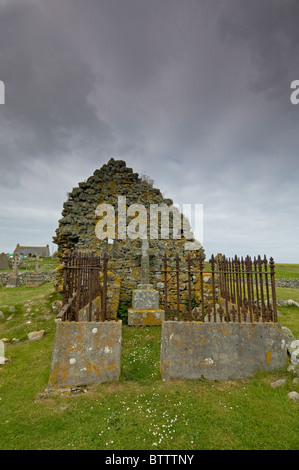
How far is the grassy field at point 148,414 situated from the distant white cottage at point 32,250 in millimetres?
56558

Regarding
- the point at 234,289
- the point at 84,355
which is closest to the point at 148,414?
the point at 84,355

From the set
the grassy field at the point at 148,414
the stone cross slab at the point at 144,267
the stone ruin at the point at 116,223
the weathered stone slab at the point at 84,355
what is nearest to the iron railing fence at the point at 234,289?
the grassy field at the point at 148,414

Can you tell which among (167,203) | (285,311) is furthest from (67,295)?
(285,311)

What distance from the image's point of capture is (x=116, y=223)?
11281mm

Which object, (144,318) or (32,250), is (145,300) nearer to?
(144,318)

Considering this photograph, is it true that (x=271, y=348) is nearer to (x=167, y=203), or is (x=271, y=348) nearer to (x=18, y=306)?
(x=167, y=203)

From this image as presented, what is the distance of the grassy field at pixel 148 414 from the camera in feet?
9.39

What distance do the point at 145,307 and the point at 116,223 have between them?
174 inches

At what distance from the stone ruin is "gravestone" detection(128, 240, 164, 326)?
1248mm

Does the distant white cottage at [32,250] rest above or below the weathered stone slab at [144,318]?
above

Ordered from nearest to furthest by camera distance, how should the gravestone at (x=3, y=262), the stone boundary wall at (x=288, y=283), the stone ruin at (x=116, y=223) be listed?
the stone ruin at (x=116, y=223) → the stone boundary wall at (x=288, y=283) → the gravestone at (x=3, y=262)

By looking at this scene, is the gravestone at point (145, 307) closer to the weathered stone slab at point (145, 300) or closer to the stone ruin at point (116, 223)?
the weathered stone slab at point (145, 300)

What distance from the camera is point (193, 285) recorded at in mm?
11008

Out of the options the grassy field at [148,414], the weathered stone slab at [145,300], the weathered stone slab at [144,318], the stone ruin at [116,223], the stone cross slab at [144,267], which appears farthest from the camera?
the stone ruin at [116,223]
